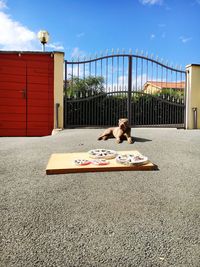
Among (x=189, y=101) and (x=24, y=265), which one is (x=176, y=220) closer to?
(x=24, y=265)

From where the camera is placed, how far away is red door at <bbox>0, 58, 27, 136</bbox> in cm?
836

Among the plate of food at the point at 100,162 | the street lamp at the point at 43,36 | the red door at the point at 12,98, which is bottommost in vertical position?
the plate of food at the point at 100,162

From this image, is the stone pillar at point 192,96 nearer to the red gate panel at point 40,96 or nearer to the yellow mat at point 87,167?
the red gate panel at point 40,96

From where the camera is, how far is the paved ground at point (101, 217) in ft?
5.71

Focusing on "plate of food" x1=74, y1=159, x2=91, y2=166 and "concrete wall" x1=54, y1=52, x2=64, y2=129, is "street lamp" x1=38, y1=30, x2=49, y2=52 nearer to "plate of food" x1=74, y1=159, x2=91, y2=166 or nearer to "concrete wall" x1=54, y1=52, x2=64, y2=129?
"concrete wall" x1=54, y1=52, x2=64, y2=129

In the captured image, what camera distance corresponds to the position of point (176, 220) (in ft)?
7.15

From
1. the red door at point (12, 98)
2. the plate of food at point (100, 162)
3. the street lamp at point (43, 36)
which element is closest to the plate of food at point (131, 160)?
the plate of food at point (100, 162)

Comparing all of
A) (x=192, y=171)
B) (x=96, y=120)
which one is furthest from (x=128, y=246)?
(x=96, y=120)

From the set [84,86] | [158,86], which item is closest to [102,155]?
[84,86]

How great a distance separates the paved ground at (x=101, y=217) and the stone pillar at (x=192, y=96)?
5839 millimetres

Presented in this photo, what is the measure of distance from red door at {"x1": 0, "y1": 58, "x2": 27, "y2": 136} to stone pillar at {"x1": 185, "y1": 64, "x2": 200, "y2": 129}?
19.1ft

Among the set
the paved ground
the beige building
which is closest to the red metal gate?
the beige building

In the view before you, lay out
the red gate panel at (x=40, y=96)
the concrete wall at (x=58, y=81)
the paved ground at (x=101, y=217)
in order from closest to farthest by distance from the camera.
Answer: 1. the paved ground at (x=101, y=217)
2. the concrete wall at (x=58, y=81)
3. the red gate panel at (x=40, y=96)

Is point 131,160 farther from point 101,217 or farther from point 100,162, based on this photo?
point 101,217
